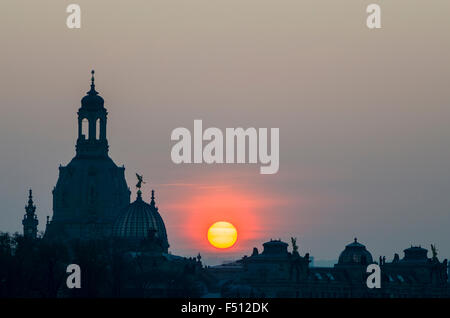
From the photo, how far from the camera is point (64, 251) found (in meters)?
195
